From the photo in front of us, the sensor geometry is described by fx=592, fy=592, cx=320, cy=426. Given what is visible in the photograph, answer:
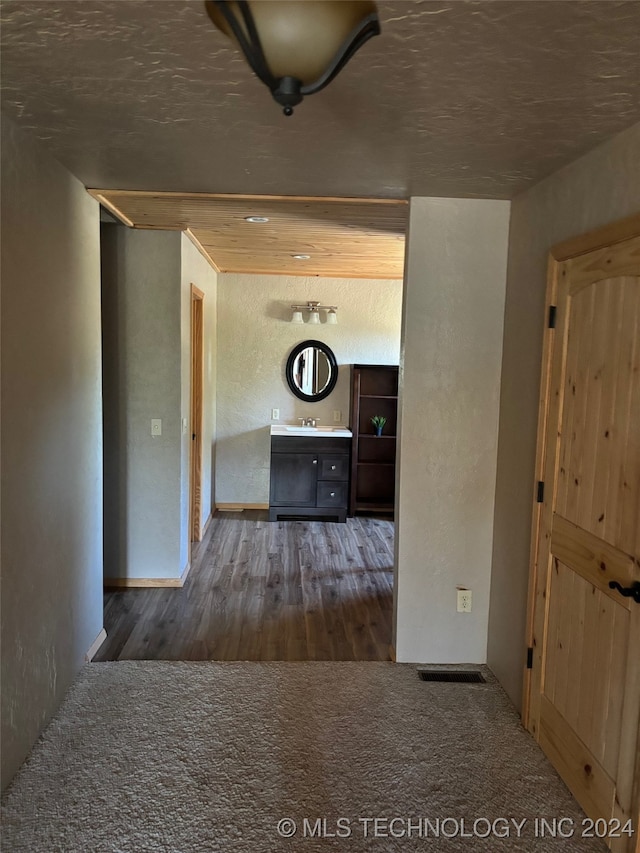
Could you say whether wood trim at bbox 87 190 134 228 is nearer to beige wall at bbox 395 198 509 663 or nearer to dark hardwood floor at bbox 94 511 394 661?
beige wall at bbox 395 198 509 663

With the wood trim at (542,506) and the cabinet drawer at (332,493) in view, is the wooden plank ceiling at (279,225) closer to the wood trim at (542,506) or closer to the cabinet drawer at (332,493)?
the wood trim at (542,506)

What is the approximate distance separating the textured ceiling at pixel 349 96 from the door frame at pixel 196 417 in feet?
7.33

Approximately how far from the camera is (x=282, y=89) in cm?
117

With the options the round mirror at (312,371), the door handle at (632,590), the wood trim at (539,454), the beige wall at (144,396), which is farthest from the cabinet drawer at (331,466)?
the door handle at (632,590)

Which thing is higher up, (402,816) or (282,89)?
(282,89)

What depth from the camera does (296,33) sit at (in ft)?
3.52

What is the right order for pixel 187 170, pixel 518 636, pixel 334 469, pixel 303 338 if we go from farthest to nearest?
pixel 303 338
pixel 334 469
pixel 518 636
pixel 187 170

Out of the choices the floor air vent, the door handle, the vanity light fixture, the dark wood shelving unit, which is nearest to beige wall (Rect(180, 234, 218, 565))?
the vanity light fixture

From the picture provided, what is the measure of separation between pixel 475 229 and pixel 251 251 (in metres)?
2.25

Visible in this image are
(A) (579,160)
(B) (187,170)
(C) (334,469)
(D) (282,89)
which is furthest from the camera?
(C) (334,469)

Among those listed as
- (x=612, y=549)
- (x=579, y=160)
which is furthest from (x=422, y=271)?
(x=612, y=549)

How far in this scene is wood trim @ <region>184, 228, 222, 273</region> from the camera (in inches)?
157

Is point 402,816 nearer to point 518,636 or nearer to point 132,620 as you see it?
point 518,636

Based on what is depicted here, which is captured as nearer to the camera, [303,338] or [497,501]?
[497,501]
